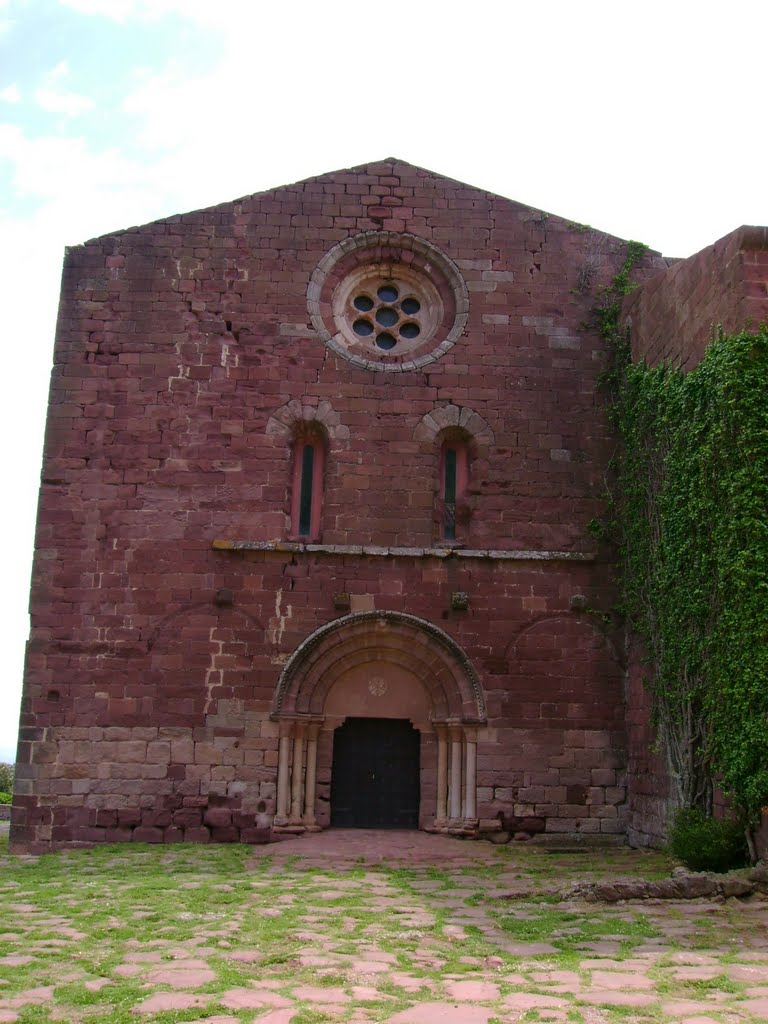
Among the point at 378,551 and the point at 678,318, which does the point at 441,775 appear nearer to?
the point at 378,551

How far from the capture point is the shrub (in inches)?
369

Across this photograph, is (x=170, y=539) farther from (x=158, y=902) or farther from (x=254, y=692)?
(x=158, y=902)

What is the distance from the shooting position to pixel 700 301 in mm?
11234

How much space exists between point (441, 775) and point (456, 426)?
14.1 ft

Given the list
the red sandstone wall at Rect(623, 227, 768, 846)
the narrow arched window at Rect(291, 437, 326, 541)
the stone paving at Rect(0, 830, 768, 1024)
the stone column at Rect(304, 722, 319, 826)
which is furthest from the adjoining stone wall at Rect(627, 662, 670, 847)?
the narrow arched window at Rect(291, 437, 326, 541)

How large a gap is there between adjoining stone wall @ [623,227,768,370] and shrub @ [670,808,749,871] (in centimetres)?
472

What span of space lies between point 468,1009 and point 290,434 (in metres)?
8.74

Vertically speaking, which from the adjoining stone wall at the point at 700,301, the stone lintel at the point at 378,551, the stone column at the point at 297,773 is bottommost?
the stone column at the point at 297,773

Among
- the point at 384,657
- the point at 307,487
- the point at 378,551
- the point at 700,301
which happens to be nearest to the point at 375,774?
the point at 384,657

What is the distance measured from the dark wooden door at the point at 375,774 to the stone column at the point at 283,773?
648 millimetres

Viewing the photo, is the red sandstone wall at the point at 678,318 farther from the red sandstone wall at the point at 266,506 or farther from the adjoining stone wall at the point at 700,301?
the red sandstone wall at the point at 266,506

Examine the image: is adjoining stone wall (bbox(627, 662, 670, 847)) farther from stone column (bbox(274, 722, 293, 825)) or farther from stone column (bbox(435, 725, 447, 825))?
stone column (bbox(274, 722, 293, 825))

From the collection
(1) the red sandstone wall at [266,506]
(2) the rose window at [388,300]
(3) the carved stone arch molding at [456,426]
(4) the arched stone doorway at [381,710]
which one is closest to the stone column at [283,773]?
(4) the arched stone doorway at [381,710]

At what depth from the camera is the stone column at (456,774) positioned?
12.2 metres
